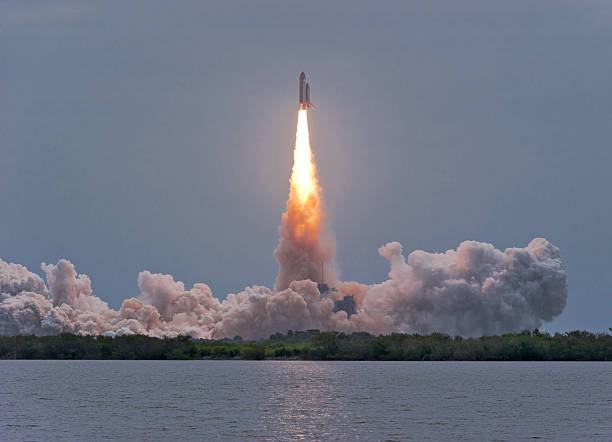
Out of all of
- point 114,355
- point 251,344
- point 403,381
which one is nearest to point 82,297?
point 114,355

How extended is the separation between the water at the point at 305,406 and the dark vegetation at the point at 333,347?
1029 centimetres

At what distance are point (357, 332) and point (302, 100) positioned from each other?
28918 millimetres

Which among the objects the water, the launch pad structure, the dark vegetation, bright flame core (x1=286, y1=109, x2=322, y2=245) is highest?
bright flame core (x1=286, y1=109, x2=322, y2=245)

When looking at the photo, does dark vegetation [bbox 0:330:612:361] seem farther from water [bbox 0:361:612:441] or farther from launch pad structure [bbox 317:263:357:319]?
water [bbox 0:361:612:441]

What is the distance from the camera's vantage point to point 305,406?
240 feet

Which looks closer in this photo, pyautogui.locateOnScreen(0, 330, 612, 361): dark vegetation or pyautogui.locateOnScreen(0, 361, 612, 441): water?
pyautogui.locateOnScreen(0, 361, 612, 441): water

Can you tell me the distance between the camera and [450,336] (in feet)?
420

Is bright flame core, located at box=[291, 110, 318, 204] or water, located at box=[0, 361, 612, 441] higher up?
bright flame core, located at box=[291, 110, 318, 204]

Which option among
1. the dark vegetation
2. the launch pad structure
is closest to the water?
the dark vegetation

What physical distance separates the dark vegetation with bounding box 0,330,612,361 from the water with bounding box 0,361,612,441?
10292 mm

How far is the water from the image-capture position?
58.0m

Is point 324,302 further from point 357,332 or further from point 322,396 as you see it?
point 322,396

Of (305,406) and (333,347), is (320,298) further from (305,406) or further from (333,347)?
(305,406)

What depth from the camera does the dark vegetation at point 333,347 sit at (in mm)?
124000
